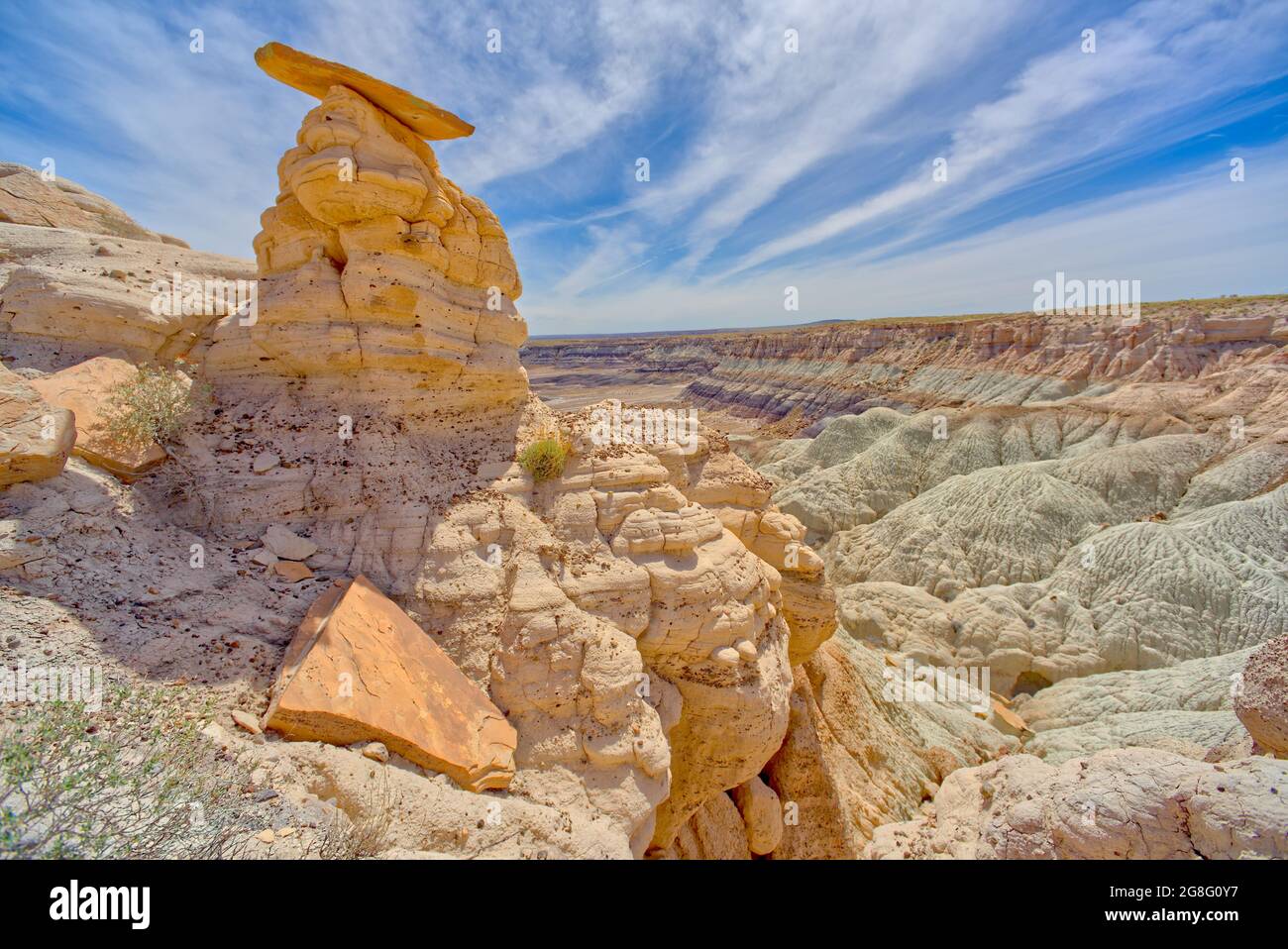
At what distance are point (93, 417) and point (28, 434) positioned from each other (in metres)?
1.18

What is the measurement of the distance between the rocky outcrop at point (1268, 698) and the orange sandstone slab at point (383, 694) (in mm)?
8562

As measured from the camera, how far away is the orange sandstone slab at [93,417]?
5.54 m

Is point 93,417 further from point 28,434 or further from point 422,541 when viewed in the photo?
point 422,541

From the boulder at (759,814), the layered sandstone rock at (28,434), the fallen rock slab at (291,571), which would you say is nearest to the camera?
the layered sandstone rock at (28,434)

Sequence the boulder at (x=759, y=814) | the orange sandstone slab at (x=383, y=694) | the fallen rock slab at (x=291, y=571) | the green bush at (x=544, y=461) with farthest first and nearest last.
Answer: the boulder at (x=759, y=814)
the green bush at (x=544, y=461)
the fallen rock slab at (x=291, y=571)
the orange sandstone slab at (x=383, y=694)

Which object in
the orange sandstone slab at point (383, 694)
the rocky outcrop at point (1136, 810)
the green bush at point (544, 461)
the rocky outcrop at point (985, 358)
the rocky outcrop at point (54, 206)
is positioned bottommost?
→ the rocky outcrop at point (1136, 810)

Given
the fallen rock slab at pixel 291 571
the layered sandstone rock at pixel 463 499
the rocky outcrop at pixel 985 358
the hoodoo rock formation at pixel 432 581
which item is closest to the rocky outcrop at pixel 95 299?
the hoodoo rock formation at pixel 432 581

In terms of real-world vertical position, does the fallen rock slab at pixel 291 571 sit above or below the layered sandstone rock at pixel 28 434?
below

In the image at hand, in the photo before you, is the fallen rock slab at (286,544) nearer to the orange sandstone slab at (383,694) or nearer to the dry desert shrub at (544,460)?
the orange sandstone slab at (383,694)

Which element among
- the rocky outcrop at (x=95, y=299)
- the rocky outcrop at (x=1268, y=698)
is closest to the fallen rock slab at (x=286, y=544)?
the rocky outcrop at (x=95, y=299)

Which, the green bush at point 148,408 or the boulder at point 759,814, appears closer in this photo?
the green bush at point 148,408

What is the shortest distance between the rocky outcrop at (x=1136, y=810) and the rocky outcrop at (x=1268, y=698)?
5.53ft
